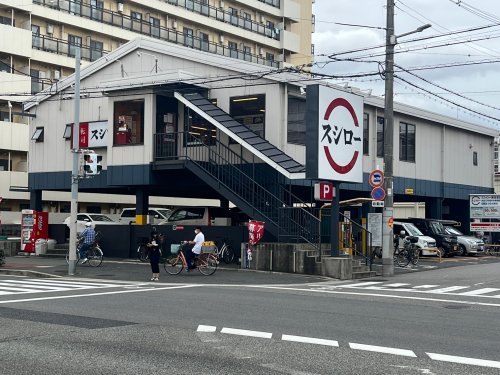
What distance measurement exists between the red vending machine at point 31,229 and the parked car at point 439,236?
1840 centimetres

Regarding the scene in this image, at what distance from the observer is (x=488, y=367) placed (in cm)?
942

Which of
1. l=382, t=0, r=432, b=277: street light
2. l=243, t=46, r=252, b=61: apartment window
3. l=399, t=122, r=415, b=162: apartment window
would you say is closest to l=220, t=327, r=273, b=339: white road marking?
l=382, t=0, r=432, b=277: street light

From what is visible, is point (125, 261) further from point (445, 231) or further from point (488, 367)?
point (488, 367)

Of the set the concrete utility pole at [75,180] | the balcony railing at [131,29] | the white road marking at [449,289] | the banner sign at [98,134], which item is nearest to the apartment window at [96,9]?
the balcony railing at [131,29]

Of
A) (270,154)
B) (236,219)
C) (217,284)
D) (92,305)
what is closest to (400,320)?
(92,305)

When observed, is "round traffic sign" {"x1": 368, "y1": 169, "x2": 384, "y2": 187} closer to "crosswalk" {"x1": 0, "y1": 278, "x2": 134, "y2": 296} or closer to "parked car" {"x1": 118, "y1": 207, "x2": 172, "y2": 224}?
"crosswalk" {"x1": 0, "y1": 278, "x2": 134, "y2": 296}

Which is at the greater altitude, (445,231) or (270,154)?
(270,154)

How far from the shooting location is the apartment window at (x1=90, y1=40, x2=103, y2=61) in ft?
192

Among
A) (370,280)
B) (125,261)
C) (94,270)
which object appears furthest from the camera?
(125,261)

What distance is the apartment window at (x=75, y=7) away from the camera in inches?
2249

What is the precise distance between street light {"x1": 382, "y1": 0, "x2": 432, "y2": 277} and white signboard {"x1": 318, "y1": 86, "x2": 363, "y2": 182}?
3.39ft

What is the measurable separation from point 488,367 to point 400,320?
15.0 feet

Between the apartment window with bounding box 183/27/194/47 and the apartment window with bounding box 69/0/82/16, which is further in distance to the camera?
the apartment window with bounding box 183/27/194/47

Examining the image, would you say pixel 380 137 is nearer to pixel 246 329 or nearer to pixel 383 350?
pixel 246 329
